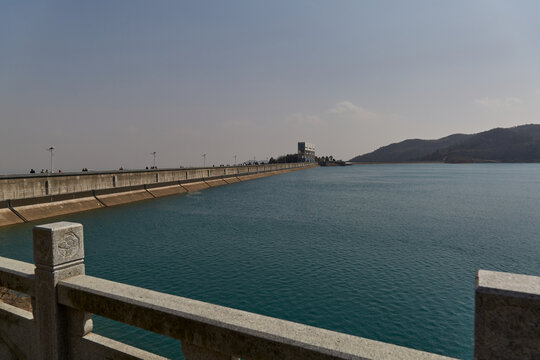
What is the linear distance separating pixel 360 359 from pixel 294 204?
2159 inches

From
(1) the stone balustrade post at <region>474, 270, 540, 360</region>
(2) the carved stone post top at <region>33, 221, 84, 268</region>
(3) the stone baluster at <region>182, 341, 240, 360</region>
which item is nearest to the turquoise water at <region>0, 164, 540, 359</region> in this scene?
(2) the carved stone post top at <region>33, 221, 84, 268</region>

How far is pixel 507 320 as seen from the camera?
2.73 metres

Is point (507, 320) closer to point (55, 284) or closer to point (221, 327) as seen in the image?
point (221, 327)

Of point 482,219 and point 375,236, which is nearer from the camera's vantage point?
point 375,236

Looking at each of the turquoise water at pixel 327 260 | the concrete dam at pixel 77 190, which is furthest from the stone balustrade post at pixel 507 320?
the concrete dam at pixel 77 190

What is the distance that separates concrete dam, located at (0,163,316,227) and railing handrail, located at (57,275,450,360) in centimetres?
4170

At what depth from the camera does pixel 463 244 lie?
2952cm

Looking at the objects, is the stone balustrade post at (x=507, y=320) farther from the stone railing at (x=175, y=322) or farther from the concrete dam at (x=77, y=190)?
the concrete dam at (x=77, y=190)

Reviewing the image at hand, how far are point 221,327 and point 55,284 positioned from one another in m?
3.46

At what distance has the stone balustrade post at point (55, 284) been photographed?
5.50 m

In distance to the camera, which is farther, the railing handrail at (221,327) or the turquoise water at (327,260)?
the turquoise water at (327,260)

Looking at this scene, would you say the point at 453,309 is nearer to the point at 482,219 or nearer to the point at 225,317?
the point at 225,317

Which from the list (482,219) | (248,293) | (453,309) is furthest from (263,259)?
(482,219)

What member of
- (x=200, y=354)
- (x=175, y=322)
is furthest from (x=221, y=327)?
(x=175, y=322)
